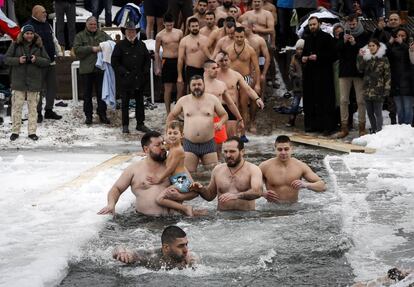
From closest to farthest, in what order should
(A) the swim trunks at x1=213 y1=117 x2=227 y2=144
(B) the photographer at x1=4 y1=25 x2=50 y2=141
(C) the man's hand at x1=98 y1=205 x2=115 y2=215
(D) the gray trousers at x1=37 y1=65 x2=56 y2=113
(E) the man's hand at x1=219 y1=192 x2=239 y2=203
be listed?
(C) the man's hand at x1=98 y1=205 x2=115 y2=215, (E) the man's hand at x1=219 y1=192 x2=239 y2=203, (A) the swim trunks at x1=213 y1=117 x2=227 y2=144, (B) the photographer at x1=4 y1=25 x2=50 y2=141, (D) the gray trousers at x1=37 y1=65 x2=56 y2=113

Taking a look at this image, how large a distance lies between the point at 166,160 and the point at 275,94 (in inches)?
335

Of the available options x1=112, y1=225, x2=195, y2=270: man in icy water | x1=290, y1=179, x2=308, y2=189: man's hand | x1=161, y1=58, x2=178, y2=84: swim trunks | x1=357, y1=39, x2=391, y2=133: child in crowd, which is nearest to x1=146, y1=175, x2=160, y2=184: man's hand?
x1=290, y1=179, x2=308, y2=189: man's hand

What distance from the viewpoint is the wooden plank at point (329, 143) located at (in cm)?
1381

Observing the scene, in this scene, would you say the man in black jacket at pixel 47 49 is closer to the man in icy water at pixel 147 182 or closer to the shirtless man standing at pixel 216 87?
the shirtless man standing at pixel 216 87

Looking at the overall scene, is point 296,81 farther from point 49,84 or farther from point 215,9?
point 49,84

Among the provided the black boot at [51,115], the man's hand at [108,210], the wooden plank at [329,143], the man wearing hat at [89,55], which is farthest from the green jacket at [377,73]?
the man's hand at [108,210]

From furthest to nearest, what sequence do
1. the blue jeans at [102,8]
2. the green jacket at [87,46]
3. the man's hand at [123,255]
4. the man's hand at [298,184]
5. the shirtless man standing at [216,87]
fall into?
1. the blue jeans at [102,8]
2. the green jacket at [87,46]
3. the shirtless man standing at [216,87]
4. the man's hand at [298,184]
5. the man's hand at [123,255]

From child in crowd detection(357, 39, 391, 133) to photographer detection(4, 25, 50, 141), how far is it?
5074 millimetres

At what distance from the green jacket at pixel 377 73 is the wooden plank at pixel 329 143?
0.92 metres

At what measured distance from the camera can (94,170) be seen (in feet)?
40.9

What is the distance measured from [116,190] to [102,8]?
10.2 meters

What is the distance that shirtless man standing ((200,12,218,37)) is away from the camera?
16.0 m

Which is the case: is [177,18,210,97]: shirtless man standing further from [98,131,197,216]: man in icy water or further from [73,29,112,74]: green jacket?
[98,131,197,216]: man in icy water

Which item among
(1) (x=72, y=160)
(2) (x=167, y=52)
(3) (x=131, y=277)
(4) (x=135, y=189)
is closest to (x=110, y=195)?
(4) (x=135, y=189)
